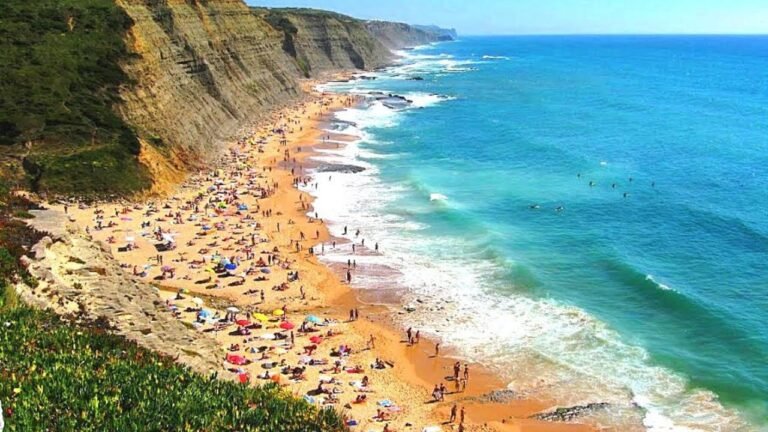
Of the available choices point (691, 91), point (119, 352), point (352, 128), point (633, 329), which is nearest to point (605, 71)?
point (691, 91)

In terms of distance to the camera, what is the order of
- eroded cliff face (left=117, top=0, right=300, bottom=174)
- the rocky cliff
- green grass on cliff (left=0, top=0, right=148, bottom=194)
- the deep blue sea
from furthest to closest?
eroded cliff face (left=117, top=0, right=300, bottom=174) → the rocky cliff → green grass on cliff (left=0, top=0, right=148, bottom=194) → the deep blue sea

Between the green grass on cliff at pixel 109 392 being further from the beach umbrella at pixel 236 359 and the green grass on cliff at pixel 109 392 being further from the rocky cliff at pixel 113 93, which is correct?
the rocky cliff at pixel 113 93

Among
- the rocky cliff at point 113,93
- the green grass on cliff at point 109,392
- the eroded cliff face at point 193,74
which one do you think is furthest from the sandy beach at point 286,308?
the eroded cliff face at point 193,74

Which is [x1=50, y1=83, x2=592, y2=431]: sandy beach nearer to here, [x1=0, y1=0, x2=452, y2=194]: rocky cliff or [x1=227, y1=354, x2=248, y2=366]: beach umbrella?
[x1=227, y1=354, x2=248, y2=366]: beach umbrella

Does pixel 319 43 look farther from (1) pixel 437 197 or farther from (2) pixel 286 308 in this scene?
(2) pixel 286 308

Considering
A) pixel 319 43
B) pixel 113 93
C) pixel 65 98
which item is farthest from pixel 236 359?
pixel 319 43

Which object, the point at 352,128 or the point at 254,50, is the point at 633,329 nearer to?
the point at 352,128

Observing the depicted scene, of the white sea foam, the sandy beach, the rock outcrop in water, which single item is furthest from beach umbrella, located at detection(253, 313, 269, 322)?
the white sea foam
